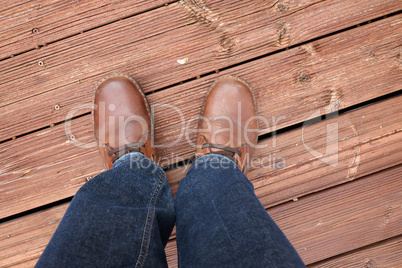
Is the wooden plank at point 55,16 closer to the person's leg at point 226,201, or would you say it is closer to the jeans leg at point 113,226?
the person's leg at point 226,201

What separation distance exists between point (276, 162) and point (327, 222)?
1.25 feet

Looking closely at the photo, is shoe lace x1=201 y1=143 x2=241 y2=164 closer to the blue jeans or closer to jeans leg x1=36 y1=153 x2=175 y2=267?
the blue jeans

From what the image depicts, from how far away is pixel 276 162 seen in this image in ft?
3.60

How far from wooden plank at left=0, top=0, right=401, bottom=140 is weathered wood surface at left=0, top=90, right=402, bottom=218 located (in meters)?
0.10

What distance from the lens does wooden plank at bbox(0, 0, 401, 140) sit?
1018mm

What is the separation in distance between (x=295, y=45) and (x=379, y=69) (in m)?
0.38

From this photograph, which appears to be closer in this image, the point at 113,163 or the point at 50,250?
the point at 50,250

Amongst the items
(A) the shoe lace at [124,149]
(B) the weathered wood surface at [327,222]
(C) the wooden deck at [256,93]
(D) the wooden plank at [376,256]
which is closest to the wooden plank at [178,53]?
(C) the wooden deck at [256,93]

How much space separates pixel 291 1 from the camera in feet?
3.33

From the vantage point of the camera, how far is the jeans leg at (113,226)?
1.98 feet

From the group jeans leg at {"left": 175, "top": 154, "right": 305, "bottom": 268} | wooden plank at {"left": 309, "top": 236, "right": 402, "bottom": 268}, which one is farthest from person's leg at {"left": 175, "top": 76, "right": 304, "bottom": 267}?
wooden plank at {"left": 309, "top": 236, "right": 402, "bottom": 268}

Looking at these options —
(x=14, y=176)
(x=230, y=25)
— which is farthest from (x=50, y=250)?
(x=230, y=25)

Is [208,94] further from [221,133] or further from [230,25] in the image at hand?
[230,25]

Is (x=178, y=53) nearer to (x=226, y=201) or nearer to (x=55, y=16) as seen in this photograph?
(x=55, y=16)
